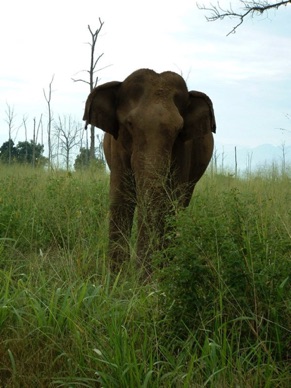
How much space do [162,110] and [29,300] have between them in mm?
2645

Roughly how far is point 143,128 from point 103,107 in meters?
0.69

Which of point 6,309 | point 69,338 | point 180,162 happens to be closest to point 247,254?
point 69,338

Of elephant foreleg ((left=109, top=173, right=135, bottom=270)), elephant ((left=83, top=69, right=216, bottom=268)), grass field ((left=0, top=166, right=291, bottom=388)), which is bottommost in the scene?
grass field ((left=0, top=166, right=291, bottom=388))

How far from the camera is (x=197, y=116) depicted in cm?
697

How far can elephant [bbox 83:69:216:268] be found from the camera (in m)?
6.11

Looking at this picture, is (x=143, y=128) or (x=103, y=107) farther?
(x=103, y=107)

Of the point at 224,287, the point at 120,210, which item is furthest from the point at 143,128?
the point at 224,287

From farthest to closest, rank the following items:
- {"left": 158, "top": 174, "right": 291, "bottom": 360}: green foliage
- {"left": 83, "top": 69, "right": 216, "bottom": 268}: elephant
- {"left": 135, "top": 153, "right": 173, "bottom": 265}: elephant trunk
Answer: {"left": 83, "top": 69, "right": 216, "bottom": 268}: elephant < {"left": 135, "top": 153, "right": 173, "bottom": 265}: elephant trunk < {"left": 158, "top": 174, "right": 291, "bottom": 360}: green foliage

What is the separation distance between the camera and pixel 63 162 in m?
14.7

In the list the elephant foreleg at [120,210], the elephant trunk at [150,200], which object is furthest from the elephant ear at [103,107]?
the elephant trunk at [150,200]

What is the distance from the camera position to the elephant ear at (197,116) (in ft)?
22.7

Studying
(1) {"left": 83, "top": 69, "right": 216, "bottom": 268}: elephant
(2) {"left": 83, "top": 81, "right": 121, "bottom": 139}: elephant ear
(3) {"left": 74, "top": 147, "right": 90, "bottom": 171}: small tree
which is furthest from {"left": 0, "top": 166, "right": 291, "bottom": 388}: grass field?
(3) {"left": 74, "top": 147, "right": 90, "bottom": 171}: small tree

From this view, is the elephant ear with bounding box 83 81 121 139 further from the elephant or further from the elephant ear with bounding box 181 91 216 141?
the elephant ear with bounding box 181 91 216 141

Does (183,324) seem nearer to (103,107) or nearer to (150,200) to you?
(150,200)
